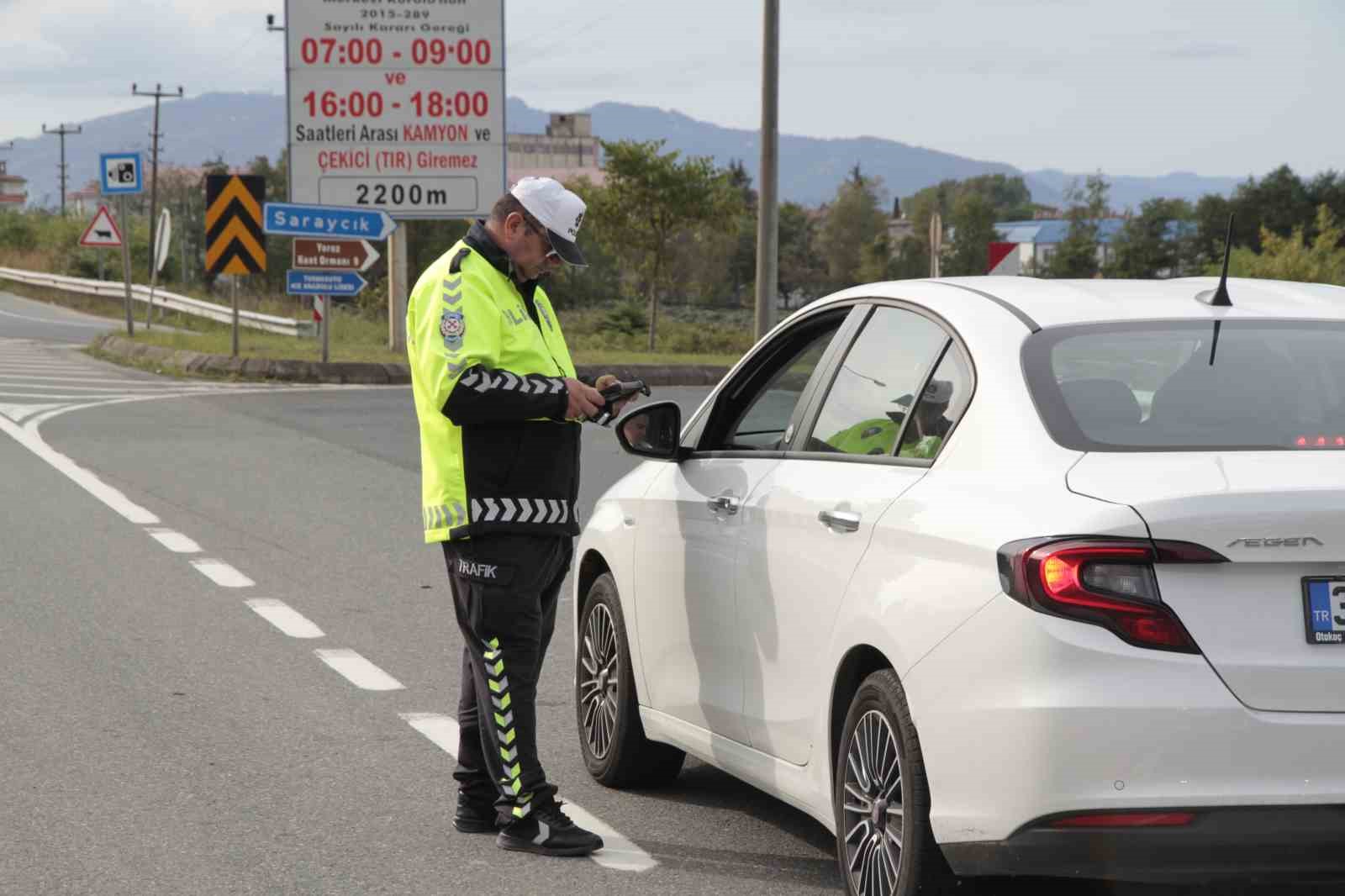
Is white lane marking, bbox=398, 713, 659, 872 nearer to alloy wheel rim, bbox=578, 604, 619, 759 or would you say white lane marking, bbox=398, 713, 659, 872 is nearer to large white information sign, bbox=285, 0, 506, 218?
alloy wheel rim, bbox=578, 604, 619, 759

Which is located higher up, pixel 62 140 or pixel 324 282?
pixel 62 140

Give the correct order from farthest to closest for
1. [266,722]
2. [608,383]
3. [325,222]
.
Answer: [325,222], [266,722], [608,383]

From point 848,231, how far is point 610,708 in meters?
161

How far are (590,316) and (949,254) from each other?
111008 mm

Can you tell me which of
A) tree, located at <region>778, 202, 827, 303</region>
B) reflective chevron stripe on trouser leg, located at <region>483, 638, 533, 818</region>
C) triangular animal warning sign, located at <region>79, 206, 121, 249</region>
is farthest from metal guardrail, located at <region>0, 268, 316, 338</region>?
tree, located at <region>778, 202, 827, 303</region>

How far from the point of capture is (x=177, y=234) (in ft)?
304

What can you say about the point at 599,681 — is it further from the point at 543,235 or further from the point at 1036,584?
the point at 1036,584

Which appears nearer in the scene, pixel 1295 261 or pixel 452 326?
pixel 452 326

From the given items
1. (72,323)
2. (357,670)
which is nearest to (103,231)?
(72,323)

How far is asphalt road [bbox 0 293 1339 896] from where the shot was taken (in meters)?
5.12

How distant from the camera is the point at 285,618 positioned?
9047mm

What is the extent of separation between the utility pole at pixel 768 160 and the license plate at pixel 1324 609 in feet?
59.6

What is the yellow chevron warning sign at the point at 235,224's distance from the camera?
27.7m

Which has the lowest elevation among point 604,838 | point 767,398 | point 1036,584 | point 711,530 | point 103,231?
point 604,838
